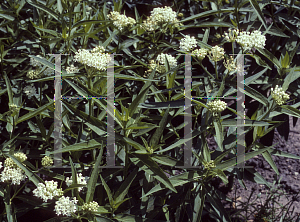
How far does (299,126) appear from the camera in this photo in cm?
454

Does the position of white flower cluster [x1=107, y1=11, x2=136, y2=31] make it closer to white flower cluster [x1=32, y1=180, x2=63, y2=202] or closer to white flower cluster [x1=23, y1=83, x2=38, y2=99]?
white flower cluster [x1=23, y1=83, x2=38, y2=99]

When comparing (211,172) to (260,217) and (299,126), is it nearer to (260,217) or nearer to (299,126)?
(260,217)

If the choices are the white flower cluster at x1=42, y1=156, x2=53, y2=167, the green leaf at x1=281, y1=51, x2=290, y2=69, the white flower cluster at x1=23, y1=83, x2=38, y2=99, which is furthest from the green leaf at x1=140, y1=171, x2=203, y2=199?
the white flower cluster at x1=23, y1=83, x2=38, y2=99

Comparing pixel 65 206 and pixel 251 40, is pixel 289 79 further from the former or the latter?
pixel 65 206

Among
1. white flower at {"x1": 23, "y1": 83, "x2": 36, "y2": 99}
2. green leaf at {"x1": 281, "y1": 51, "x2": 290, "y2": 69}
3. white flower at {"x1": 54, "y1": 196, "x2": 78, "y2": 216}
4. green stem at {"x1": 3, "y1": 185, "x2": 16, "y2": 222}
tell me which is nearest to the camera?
white flower at {"x1": 54, "y1": 196, "x2": 78, "y2": 216}

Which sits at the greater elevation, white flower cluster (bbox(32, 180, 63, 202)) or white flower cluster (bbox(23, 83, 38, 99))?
white flower cluster (bbox(23, 83, 38, 99))

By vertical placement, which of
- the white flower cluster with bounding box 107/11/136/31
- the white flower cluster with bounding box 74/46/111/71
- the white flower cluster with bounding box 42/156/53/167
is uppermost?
the white flower cluster with bounding box 107/11/136/31

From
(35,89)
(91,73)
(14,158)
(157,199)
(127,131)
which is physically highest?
(91,73)

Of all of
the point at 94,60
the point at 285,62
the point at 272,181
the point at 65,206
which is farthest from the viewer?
the point at 272,181

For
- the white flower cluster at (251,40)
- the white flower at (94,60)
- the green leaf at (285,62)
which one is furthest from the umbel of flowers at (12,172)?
the green leaf at (285,62)

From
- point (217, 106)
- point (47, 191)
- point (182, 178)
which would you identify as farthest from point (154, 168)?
point (47, 191)

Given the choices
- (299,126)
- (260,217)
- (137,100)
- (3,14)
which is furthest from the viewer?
(299,126)

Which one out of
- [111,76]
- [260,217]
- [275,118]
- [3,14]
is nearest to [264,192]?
[260,217]

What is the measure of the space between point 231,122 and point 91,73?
43.3 inches
